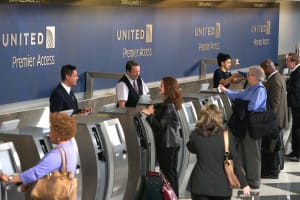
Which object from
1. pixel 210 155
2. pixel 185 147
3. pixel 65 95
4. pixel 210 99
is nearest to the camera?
pixel 210 155

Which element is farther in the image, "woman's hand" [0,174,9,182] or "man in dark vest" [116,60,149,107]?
"man in dark vest" [116,60,149,107]

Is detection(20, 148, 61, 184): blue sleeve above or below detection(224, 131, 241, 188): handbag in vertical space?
above

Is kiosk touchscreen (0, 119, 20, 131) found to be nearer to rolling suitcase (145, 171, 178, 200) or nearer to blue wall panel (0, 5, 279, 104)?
rolling suitcase (145, 171, 178, 200)

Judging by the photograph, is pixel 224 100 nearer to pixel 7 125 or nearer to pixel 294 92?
pixel 294 92

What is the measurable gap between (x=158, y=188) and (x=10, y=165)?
1861mm

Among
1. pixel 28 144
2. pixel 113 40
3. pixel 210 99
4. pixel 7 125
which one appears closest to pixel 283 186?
pixel 210 99

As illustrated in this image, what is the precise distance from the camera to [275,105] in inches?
342

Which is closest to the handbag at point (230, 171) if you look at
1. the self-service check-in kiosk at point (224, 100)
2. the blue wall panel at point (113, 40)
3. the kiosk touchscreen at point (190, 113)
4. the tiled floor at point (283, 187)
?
the tiled floor at point (283, 187)

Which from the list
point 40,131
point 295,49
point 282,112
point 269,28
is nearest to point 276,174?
point 282,112

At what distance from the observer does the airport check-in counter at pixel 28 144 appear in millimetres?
5395

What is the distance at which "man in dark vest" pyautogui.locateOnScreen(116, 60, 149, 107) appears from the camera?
805 cm

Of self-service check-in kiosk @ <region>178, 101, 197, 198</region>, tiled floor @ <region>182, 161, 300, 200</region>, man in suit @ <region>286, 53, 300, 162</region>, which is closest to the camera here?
self-service check-in kiosk @ <region>178, 101, 197, 198</region>

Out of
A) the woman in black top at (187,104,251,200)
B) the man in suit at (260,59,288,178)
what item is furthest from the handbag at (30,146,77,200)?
the man in suit at (260,59,288,178)

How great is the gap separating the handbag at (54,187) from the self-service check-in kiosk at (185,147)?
10.3ft
